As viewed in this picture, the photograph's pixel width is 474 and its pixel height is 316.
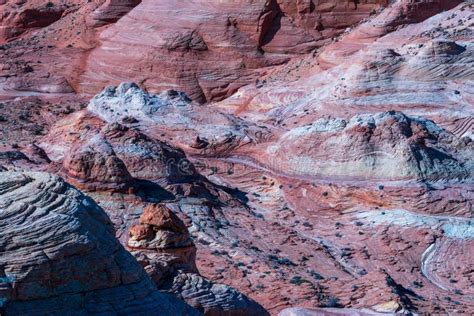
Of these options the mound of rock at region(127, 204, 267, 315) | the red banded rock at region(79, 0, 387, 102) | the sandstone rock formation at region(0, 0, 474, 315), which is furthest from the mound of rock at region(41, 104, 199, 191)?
the red banded rock at region(79, 0, 387, 102)

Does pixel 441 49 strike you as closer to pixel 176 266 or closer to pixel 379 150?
pixel 379 150

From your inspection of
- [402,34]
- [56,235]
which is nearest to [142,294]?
[56,235]

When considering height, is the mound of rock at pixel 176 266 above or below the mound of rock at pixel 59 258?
below

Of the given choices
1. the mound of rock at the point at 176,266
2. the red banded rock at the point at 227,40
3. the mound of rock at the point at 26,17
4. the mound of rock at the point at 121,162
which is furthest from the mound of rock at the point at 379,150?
the mound of rock at the point at 26,17

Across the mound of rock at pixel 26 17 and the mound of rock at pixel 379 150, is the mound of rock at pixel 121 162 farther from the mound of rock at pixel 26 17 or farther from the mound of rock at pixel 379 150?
the mound of rock at pixel 26 17

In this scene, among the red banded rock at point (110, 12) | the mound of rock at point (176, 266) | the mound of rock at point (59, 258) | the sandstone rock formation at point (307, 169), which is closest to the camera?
the mound of rock at point (59, 258)

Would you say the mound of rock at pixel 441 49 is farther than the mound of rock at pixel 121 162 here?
Yes

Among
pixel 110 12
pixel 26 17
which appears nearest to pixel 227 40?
pixel 110 12
